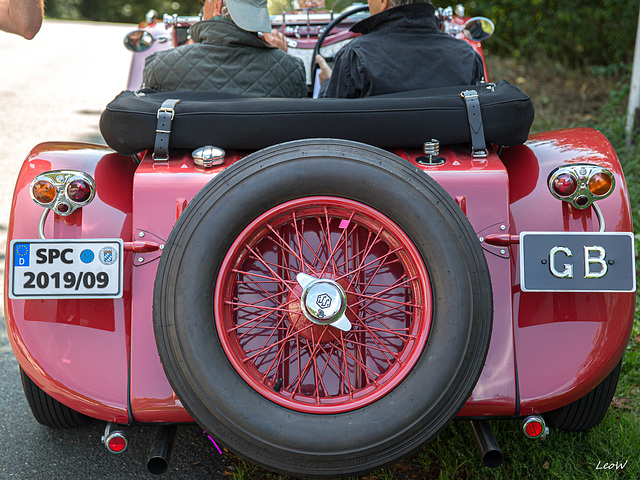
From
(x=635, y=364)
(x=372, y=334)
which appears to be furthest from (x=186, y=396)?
(x=635, y=364)

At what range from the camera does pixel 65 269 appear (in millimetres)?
2023

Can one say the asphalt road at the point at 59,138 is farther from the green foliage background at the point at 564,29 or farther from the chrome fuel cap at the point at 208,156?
the green foliage background at the point at 564,29

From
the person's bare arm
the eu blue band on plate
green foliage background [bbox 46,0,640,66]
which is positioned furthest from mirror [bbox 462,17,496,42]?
green foliage background [bbox 46,0,640,66]

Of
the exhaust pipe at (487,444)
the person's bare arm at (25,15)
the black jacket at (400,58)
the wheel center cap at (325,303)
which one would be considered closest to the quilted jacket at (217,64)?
the black jacket at (400,58)

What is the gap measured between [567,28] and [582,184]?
6.90 m

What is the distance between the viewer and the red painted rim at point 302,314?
6.29 feet

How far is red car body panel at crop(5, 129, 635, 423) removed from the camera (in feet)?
6.70

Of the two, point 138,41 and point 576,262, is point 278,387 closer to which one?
point 576,262

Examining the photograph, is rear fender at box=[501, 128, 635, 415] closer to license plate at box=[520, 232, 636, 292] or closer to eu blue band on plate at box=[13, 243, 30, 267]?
license plate at box=[520, 232, 636, 292]

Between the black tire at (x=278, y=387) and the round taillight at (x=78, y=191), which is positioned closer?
the black tire at (x=278, y=387)

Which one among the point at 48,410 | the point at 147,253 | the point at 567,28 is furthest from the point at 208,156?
the point at 567,28

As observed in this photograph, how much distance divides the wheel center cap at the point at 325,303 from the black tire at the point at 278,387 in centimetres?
26

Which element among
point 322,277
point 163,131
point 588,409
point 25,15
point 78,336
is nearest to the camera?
point 322,277

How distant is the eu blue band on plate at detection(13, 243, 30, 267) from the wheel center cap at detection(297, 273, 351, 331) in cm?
91
